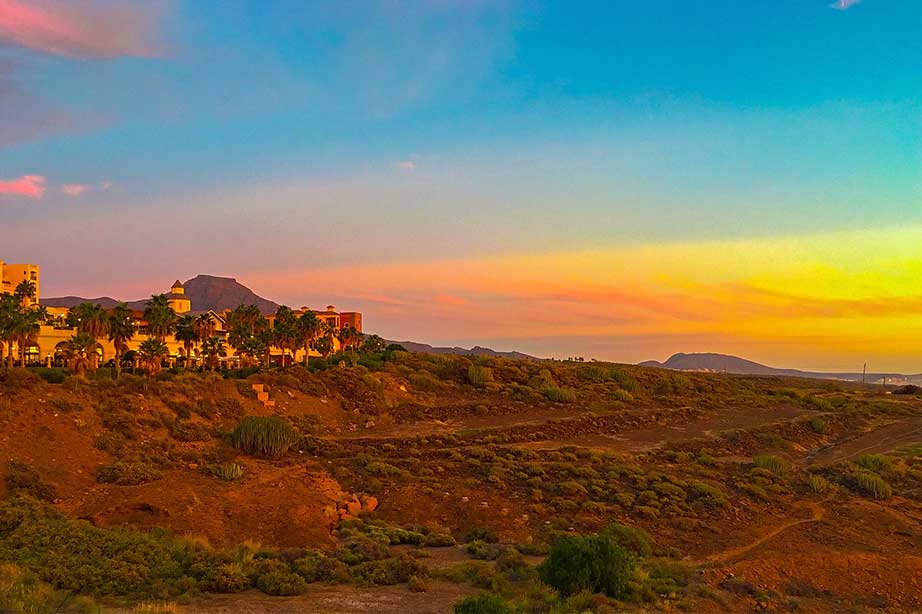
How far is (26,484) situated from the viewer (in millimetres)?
22891

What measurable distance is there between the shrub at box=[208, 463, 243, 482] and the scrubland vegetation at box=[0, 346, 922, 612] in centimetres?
15

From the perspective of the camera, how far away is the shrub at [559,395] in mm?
55731

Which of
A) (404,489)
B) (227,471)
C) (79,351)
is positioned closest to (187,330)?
(79,351)

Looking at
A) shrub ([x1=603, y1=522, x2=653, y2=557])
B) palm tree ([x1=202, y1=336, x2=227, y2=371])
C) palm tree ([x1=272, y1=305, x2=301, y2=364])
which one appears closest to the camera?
shrub ([x1=603, y1=522, x2=653, y2=557])

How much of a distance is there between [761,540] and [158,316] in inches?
1939

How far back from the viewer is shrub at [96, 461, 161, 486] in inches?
990

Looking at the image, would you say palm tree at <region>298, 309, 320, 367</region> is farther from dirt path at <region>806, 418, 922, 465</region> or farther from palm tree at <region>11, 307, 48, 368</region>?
dirt path at <region>806, 418, 922, 465</region>

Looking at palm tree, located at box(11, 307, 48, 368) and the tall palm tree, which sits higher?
palm tree, located at box(11, 307, 48, 368)

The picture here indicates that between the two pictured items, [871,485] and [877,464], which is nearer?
[871,485]

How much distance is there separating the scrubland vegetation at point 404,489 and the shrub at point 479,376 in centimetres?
444

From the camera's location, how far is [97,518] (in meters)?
20.3

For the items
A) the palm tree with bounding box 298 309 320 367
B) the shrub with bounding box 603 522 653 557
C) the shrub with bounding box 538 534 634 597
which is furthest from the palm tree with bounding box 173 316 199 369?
the shrub with bounding box 538 534 634 597

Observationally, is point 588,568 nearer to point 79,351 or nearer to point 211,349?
point 79,351


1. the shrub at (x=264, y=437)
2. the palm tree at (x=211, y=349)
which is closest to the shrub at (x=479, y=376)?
the palm tree at (x=211, y=349)
